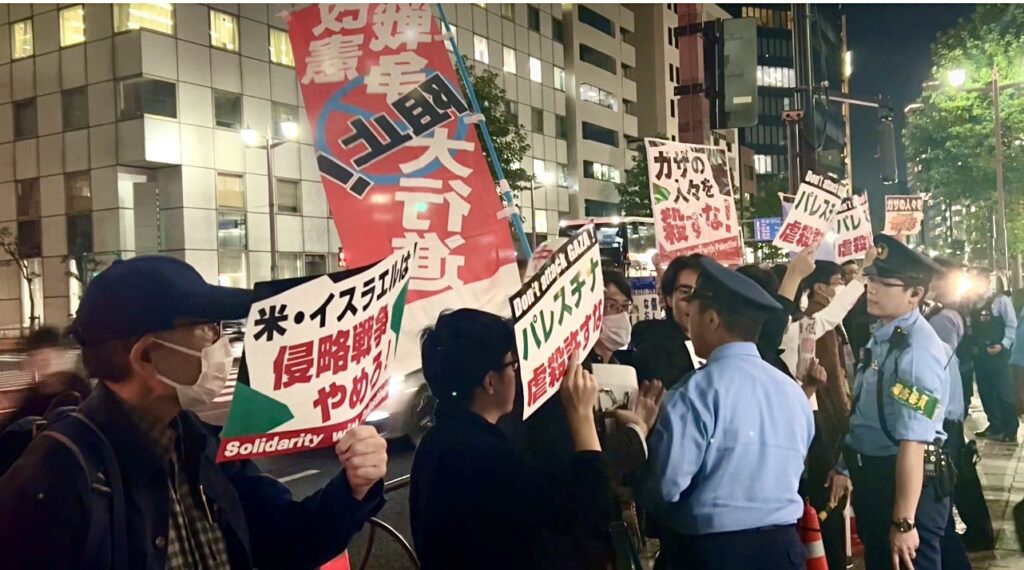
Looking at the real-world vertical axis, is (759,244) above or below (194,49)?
below

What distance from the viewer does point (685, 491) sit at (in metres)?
2.82

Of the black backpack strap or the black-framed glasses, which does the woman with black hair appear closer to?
the black-framed glasses

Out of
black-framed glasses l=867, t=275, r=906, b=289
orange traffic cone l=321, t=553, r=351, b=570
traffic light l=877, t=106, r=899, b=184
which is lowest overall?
orange traffic cone l=321, t=553, r=351, b=570

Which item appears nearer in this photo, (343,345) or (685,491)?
(343,345)

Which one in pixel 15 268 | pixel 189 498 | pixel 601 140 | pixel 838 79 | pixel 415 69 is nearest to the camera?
pixel 189 498

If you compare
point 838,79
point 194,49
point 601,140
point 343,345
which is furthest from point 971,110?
point 838,79

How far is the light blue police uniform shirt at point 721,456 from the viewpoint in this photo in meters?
2.75

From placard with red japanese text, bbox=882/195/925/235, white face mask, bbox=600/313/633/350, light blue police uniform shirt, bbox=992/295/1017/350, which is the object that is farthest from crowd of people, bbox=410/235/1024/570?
placard with red japanese text, bbox=882/195/925/235

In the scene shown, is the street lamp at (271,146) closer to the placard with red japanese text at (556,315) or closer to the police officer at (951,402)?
the police officer at (951,402)

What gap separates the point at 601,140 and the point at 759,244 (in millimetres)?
14510

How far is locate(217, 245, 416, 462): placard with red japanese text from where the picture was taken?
2094 mm

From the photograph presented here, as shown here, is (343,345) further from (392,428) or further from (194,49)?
(194,49)

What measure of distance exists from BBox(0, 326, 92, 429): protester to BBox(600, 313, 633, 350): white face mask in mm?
3158

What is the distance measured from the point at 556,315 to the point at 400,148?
4.06 ft
